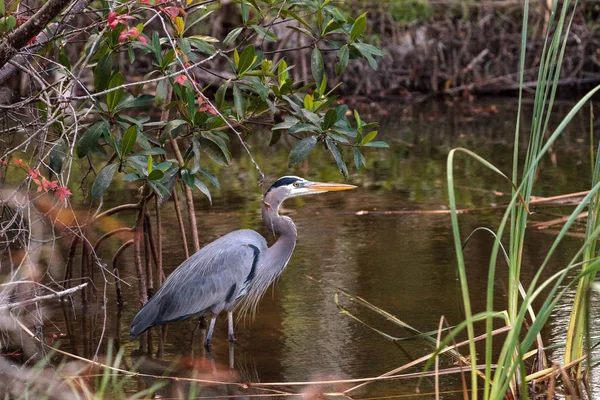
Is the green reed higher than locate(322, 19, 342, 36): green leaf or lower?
lower

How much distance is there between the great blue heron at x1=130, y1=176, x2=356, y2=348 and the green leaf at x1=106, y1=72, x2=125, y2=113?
1.11m

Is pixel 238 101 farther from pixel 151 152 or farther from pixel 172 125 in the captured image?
pixel 151 152

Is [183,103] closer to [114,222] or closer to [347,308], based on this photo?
[347,308]

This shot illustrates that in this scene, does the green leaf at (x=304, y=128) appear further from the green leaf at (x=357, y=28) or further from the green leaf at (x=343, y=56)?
the green leaf at (x=357, y=28)

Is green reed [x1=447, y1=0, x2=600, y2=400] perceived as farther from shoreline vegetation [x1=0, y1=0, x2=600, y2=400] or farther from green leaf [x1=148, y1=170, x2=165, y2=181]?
green leaf [x1=148, y1=170, x2=165, y2=181]

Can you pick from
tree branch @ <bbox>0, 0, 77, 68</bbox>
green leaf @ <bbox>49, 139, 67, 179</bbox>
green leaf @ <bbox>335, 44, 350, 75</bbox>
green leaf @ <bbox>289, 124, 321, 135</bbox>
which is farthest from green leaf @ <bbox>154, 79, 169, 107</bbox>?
tree branch @ <bbox>0, 0, 77, 68</bbox>

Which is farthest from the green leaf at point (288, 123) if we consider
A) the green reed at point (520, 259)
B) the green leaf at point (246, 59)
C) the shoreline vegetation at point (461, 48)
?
the shoreline vegetation at point (461, 48)

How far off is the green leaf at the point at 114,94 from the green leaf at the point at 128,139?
0.72 feet

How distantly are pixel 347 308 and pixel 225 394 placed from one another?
1427mm

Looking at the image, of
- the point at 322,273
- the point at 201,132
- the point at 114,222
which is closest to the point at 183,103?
the point at 201,132

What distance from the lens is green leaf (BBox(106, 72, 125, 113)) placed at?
15.0ft

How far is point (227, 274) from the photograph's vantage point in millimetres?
5305

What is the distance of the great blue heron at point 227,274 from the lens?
5168mm

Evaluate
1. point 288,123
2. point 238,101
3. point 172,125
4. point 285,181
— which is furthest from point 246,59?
point 285,181
